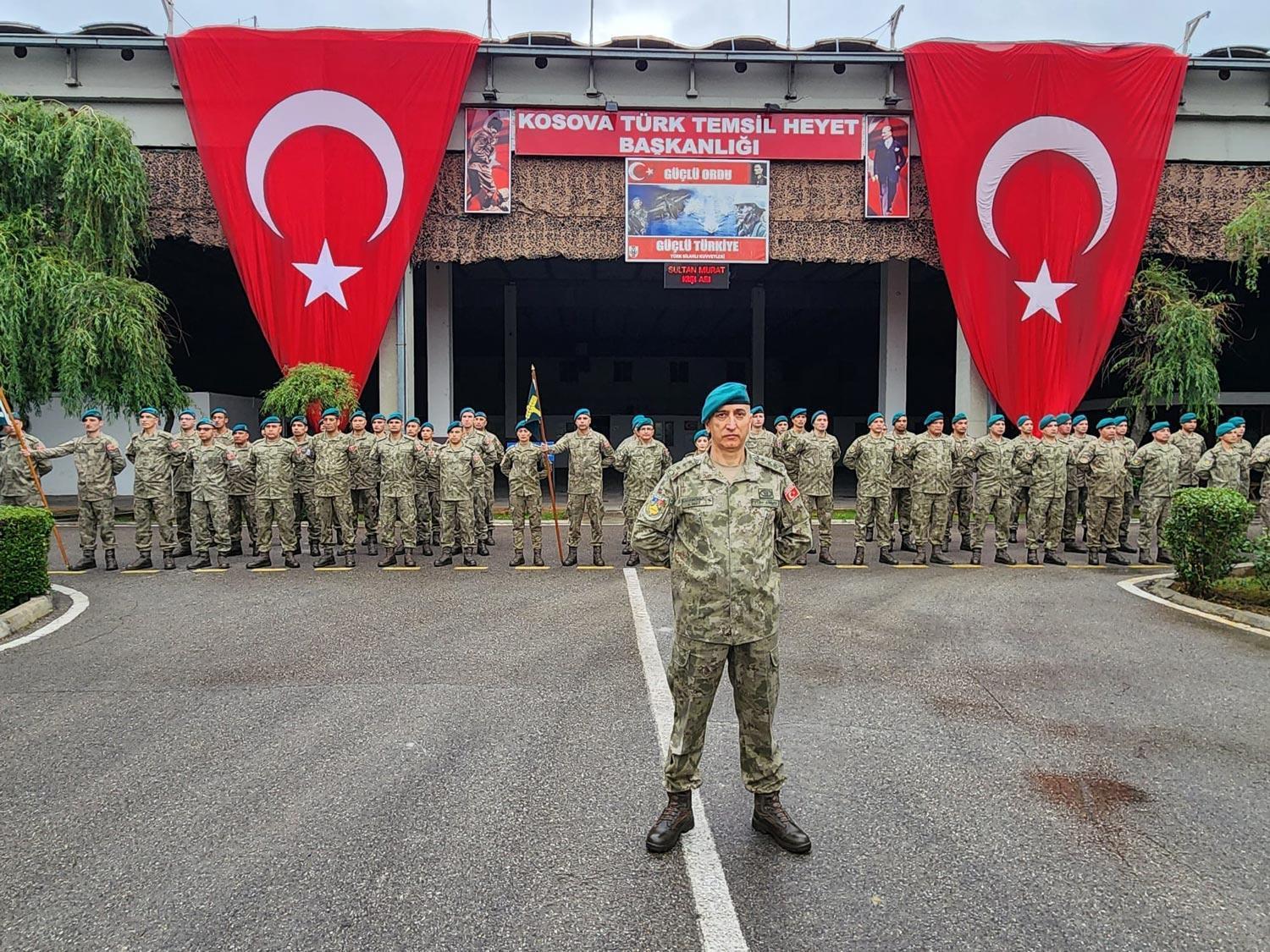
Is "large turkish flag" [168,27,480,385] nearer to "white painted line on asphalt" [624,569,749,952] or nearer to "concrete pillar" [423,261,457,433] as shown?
"concrete pillar" [423,261,457,433]

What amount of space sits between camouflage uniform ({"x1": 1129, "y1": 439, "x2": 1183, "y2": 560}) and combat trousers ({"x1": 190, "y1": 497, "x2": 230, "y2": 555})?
12524 millimetres

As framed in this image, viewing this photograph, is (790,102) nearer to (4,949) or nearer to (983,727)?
(983,727)

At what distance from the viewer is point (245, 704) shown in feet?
16.7

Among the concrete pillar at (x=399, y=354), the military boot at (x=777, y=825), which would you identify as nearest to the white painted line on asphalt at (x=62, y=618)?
the military boot at (x=777, y=825)

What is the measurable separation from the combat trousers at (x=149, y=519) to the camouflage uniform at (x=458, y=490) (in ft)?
11.5

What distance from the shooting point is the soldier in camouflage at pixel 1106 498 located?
437 inches

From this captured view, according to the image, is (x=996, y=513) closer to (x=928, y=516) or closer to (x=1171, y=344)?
(x=928, y=516)

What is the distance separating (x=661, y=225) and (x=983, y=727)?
1444cm

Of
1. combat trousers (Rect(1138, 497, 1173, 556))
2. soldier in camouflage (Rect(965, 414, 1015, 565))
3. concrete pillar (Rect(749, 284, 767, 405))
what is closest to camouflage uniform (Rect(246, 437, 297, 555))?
soldier in camouflage (Rect(965, 414, 1015, 565))

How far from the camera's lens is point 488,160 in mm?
17297

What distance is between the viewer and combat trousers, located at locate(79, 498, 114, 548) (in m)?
10.4

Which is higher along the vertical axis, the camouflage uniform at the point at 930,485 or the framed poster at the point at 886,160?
the framed poster at the point at 886,160

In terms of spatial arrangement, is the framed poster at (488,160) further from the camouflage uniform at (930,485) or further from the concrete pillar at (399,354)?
the camouflage uniform at (930,485)

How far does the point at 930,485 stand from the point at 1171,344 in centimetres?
1018
